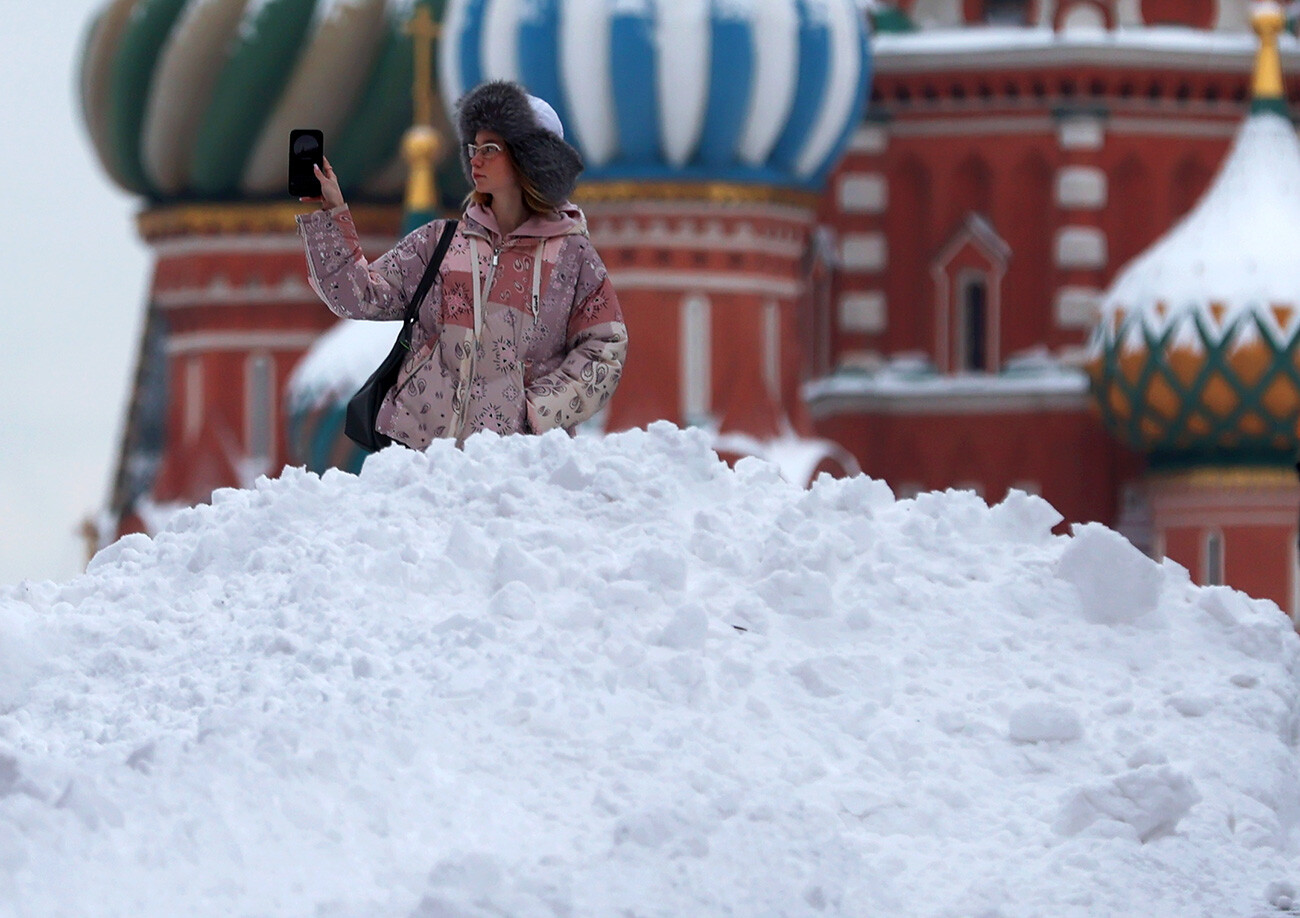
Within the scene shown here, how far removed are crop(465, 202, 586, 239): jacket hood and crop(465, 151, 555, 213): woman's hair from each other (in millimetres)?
15

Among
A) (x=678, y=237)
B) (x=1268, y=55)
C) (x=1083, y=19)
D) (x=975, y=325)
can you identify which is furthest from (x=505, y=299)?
(x=1083, y=19)

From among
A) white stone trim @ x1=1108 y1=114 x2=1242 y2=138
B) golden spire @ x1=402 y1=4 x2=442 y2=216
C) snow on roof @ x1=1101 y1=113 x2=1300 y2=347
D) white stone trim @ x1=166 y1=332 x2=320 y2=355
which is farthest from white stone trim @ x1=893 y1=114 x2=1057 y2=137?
white stone trim @ x1=166 y1=332 x2=320 y2=355

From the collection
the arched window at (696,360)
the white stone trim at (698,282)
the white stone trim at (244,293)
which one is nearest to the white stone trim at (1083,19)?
the white stone trim at (698,282)

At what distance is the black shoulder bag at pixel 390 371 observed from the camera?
273 inches

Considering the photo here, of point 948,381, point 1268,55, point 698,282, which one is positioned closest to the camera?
point 698,282

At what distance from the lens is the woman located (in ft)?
22.7

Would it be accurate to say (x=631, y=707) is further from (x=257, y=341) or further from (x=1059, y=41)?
(x=257, y=341)

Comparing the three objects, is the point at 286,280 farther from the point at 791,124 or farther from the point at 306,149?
the point at 306,149

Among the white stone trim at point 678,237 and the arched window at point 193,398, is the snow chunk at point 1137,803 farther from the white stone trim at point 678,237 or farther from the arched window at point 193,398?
the arched window at point 193,398

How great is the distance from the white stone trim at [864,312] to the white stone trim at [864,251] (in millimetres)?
184

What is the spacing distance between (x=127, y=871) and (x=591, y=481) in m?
1.66

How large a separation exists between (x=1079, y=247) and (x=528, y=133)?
15.3 meters

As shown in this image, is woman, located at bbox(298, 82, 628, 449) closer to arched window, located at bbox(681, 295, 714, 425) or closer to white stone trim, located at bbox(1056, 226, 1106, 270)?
arched window, located at bbox(681, 295, 714, 425)

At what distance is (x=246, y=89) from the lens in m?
22.3
